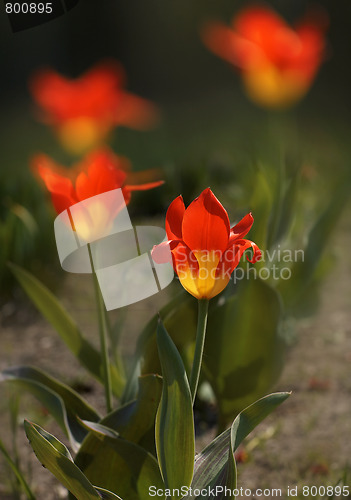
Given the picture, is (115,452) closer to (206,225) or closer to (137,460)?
(137,460)

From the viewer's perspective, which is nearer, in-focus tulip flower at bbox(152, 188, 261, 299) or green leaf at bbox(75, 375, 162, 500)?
in-focus tulip flower at bbox(152, 188, 261, 299)

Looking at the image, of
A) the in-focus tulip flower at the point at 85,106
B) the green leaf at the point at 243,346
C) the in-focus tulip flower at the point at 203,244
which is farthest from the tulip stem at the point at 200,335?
the in-focus tulip flower at the point at 85,106

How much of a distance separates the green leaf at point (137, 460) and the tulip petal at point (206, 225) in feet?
0.59

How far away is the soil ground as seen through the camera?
72 cm

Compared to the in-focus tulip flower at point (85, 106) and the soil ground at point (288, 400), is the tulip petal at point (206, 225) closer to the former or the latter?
the soil ground at point (288, 400)

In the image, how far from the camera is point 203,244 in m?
0.43

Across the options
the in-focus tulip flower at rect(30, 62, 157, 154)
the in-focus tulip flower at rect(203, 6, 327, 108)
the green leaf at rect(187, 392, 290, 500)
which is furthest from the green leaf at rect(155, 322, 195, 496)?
the in-focus tulip flower at rect(203, 6, 327, 108)

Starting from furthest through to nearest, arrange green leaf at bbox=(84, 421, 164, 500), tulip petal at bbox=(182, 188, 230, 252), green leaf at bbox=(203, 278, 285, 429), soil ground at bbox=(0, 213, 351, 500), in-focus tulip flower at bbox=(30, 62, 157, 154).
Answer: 1. in-focus tulip flower at bbox=(30, 62, 157, 154)
2. soil ground at bbox=(0, 213, 351, 500)
3. green leaf at bbox=(203, 278, 285, 429)
4. green leaf at bbox=(84, 421, 164, 500)
5. tulip petal at bbox=(182, 188, 230, 252)

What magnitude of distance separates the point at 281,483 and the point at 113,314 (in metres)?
0.47

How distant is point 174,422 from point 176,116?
596 mm

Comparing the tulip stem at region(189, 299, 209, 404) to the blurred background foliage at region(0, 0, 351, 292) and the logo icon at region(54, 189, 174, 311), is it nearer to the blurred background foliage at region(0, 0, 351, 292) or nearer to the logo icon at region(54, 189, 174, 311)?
the logo icon at region(54, 189, 174, 311)

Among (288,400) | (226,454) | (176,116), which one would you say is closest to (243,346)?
(226,454)

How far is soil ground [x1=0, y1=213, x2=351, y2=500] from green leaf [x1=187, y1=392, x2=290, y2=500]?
0.12 metres

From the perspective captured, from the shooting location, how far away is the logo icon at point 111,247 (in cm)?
48
